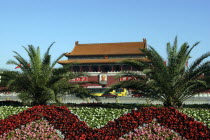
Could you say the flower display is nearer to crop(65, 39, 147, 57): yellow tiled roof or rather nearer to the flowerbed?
the flowerbed

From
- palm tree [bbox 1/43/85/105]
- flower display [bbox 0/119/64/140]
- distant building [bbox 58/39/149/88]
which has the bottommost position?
flower display [bbox 0/119/64/140]

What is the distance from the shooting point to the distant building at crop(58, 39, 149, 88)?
4676 centimetres

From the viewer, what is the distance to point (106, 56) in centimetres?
4928

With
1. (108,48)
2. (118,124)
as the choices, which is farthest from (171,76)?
(108,48)

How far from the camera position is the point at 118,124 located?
278 inches

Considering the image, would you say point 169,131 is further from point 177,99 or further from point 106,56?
point 106,56

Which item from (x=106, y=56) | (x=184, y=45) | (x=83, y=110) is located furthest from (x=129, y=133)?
(x=106, y=56)

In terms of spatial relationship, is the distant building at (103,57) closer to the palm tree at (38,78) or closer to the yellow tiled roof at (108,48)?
the yellow tiled roof at (108,48)

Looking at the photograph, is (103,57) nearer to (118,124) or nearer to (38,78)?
(38,78)

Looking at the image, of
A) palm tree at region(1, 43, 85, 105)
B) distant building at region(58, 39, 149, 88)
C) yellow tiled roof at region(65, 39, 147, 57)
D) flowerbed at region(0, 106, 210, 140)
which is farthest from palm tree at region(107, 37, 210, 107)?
yellow tiled roof at region(65, 39, 147, 57)

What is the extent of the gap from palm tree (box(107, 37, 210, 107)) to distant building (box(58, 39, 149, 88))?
3375 centimetres

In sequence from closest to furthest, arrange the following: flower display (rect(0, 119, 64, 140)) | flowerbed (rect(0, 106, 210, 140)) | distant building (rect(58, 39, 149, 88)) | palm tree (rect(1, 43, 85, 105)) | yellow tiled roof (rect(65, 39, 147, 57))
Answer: flowerbed (rect(0, 106, 210, 140)) < flower display (rect(0, 119, 64, 140)) < palm tree (rect(1, 43, 85, 105)) < distant building (rect(58, 39, 149, 88)) < yellow tiled roof (rect(65, 39, 147, 57))

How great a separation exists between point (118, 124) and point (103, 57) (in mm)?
42935

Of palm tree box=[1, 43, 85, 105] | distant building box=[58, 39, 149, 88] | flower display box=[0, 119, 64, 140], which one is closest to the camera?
flower display box=[0, 119, 64, 140]
